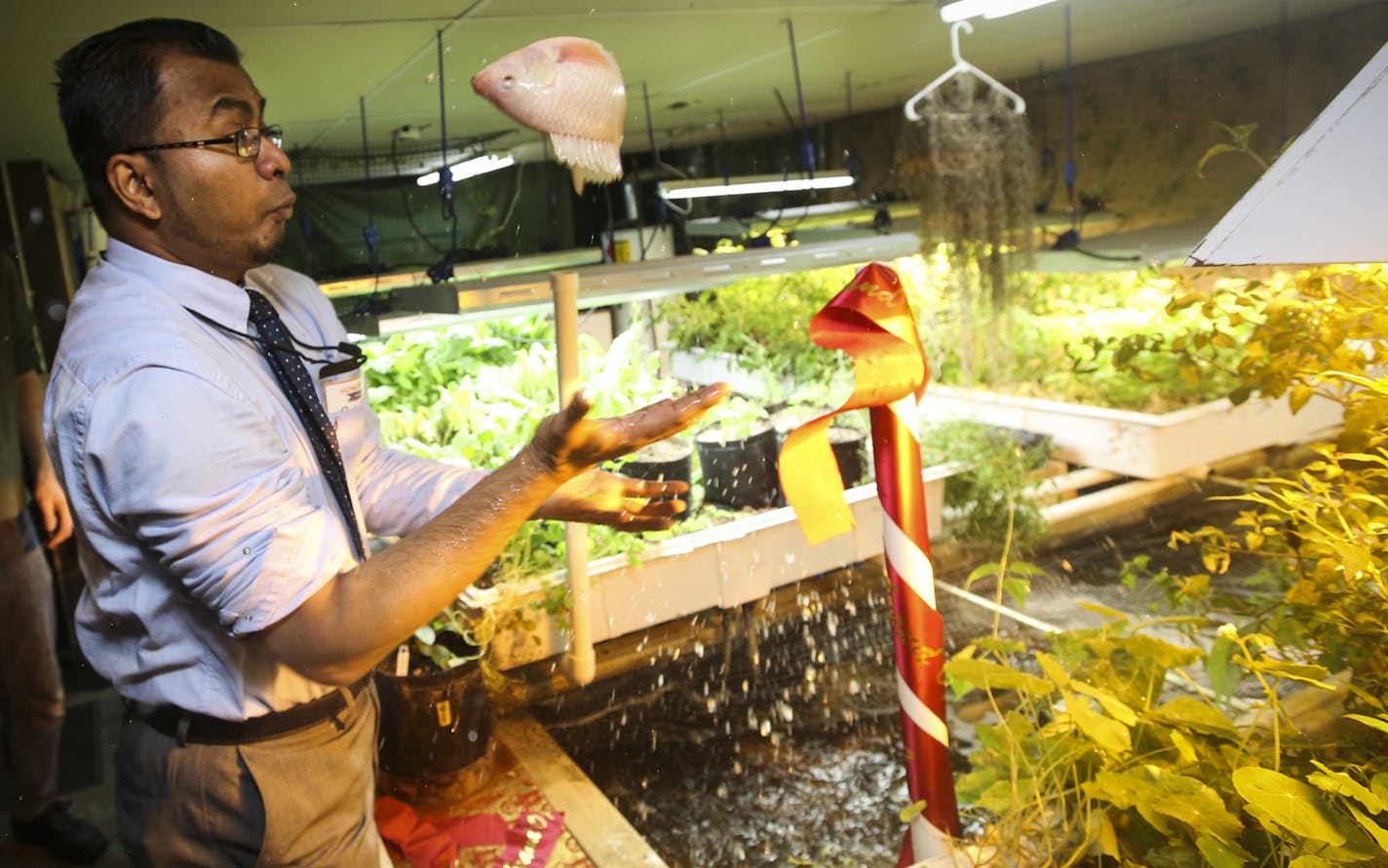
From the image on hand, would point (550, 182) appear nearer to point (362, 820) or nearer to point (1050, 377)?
point (362, 820)

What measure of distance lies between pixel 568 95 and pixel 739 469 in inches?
38.9

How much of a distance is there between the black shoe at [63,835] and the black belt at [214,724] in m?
0.60

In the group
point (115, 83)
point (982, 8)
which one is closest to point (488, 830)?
point (115, 83)

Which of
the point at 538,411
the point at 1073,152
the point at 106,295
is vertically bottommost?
the point at 538,411

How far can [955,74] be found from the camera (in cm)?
157

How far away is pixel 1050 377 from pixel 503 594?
2241mm

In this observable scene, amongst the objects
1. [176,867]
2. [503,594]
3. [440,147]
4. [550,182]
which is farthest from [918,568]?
[503,594]

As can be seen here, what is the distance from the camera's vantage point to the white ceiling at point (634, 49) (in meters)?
0.85

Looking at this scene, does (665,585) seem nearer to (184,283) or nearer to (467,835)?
(467,835)

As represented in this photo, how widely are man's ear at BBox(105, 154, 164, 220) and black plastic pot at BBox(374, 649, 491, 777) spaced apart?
1.05 m

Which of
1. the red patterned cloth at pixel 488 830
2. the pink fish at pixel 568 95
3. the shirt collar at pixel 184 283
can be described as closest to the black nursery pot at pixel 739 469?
the red patterned cloth at pixel 488 830

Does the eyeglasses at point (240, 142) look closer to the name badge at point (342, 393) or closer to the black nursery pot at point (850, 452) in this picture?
the name badge at point (342, 393)

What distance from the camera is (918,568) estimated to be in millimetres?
1094

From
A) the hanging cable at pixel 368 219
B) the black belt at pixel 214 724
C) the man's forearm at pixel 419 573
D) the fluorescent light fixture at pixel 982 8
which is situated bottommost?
the black belt at pixel 214 724
